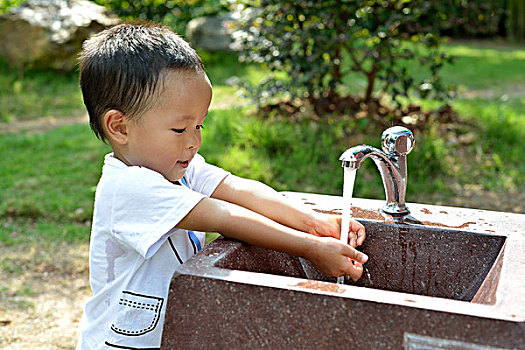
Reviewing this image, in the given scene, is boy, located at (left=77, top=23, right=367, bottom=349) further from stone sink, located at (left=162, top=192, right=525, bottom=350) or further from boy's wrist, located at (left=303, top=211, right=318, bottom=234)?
boy's wrist, located at (left=303, top=211, right=318, bottom=234)

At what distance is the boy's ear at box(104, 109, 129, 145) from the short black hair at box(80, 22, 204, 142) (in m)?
0.02

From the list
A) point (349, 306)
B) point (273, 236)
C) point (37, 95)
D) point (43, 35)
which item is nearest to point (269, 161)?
point (273, 236)

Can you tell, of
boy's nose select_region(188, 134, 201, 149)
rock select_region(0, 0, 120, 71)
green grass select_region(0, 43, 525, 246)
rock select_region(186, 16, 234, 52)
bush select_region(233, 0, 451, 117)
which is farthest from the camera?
rock select_region(186, 16, 234, 52)

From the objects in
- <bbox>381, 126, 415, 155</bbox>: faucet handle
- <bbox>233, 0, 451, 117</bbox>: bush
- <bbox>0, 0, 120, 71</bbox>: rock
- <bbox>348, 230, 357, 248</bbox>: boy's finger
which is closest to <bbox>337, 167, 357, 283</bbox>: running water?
<bbox>348, 230, 357, 248</bbox>: boy's finger

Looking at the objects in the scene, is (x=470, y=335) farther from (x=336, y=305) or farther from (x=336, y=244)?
(x=336, y=244)

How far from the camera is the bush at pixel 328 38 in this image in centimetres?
475

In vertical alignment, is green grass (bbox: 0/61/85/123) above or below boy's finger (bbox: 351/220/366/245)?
below

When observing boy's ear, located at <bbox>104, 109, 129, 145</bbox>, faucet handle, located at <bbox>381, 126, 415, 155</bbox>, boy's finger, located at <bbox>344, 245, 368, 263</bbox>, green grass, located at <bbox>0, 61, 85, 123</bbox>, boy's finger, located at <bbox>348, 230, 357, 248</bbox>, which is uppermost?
boy's ear, located at <bbox>104, 109, 129, 145</bbox>

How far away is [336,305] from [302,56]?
3808mm

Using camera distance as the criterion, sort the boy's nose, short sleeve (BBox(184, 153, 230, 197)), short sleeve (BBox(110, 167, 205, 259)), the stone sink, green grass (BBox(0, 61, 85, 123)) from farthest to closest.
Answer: green grass (BBox(0, 61, 85, 123)), short sleeve (BBox(184, 153, 230, 197)), the boy's nose, short sleeve (BBox(110, 167, 205, 259)), the stone sink

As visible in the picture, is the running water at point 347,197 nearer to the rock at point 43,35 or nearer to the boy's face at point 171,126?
the boy's face at point 171,126

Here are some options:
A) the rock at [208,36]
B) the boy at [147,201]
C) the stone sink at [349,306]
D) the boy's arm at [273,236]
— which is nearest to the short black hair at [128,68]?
the boy at [147,201]

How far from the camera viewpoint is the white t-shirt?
1.56 m

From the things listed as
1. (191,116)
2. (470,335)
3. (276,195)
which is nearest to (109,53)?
(191,116)
